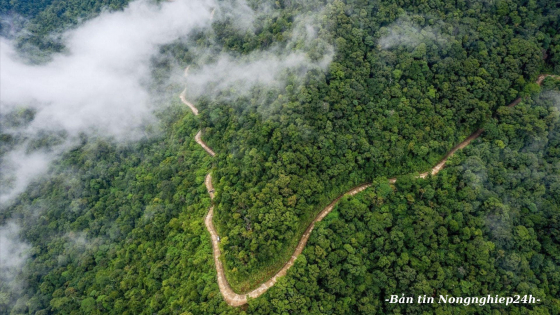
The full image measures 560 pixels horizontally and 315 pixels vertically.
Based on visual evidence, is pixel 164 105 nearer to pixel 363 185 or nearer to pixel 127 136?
pixel 127 136

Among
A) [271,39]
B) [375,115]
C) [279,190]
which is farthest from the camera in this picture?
[271,39]

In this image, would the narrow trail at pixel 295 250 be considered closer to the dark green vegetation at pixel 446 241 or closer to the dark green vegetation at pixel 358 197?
the dark green vegetation at pixel 358 197

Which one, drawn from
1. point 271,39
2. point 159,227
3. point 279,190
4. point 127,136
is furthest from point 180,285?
point 271,39

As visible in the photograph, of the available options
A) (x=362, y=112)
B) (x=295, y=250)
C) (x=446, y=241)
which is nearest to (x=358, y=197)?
(x=295, y=250)

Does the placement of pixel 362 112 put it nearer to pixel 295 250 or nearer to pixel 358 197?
pixel 358 197

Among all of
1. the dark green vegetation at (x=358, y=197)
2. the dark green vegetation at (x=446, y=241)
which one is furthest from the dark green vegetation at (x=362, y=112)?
the dark green vegetation at (x=446, y=241)

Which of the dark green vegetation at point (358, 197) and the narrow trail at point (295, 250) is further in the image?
the dark green vegetation at point (358, 197)

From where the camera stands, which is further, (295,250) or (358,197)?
(358,197)

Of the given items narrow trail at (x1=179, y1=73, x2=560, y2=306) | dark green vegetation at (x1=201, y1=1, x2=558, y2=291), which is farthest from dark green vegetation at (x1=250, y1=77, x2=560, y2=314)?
dark green vegetation at (x1=201, y1=1, x2=558, y2=291)
